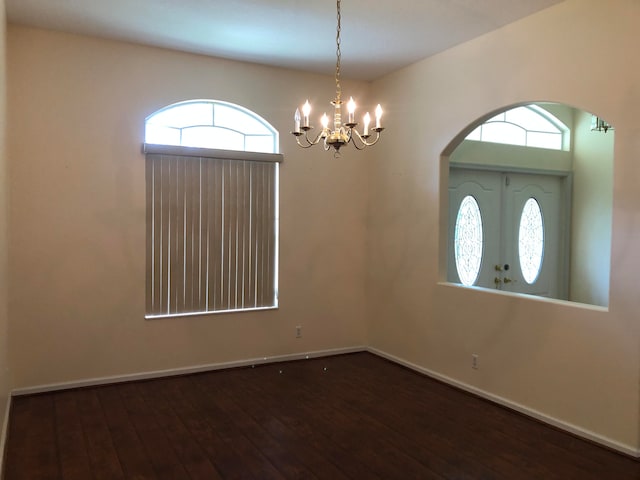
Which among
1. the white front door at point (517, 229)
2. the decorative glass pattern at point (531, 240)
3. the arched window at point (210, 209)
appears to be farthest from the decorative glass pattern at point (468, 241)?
the arched window at point (210, 209)

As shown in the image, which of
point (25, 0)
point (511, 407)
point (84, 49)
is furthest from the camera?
point (84, 49)

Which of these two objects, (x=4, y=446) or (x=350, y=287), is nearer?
(x=4, y=446)

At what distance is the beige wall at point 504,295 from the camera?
10.7 feet

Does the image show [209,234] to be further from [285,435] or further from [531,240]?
[531,240]

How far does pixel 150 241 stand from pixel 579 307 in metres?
3.68

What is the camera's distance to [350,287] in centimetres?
580

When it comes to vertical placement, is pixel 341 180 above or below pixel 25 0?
below

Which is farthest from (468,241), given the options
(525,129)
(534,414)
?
(534,414)

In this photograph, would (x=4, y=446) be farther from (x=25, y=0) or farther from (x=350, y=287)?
(x=350, y=287)

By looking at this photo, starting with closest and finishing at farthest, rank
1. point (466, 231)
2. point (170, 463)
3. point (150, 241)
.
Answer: point (170, 463)
point (150, 241)
point (466, 231)

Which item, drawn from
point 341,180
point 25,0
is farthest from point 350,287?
point 25,0

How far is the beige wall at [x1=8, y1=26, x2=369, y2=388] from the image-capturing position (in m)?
4.23

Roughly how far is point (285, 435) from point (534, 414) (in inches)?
75.9

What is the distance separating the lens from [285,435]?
3.52 m
